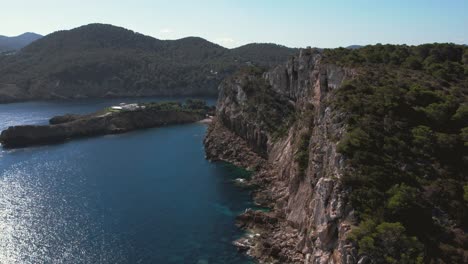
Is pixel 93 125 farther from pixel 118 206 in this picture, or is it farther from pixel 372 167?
pixel 372 167

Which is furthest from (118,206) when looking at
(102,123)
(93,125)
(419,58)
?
(102,123)

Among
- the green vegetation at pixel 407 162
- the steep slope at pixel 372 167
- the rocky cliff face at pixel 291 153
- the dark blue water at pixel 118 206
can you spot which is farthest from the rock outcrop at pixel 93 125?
the green vegetation at pixel 407 162

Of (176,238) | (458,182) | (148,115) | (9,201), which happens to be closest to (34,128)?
(148,115)

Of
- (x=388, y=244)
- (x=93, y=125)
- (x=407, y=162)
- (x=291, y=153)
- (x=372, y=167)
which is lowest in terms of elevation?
(x=93, y=125)

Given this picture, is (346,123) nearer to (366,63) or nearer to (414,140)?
(414,140)

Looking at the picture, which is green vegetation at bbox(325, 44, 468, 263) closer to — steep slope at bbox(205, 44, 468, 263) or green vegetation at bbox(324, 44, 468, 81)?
steep slope at bbox(205, 44, 468, 263)

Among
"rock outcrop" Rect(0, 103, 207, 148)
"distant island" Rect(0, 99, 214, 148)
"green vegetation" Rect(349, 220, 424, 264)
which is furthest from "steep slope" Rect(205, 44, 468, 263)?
"distant island" Rect(0, 99, 214, 148)

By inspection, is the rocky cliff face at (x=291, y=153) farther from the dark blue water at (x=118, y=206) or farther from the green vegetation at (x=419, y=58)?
the green vegetation at (x=419, y=58)
